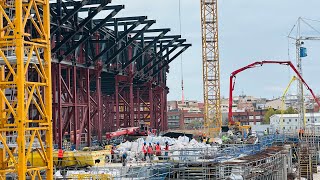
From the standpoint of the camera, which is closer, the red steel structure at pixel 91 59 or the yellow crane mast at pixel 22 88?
the yellow crane mast at pixel 22 88

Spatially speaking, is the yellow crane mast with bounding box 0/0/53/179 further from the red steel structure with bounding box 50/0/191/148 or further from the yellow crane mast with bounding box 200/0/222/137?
the yellow crane mast with bounding box 200/0/222/137

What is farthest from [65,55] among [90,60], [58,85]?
[90,60]

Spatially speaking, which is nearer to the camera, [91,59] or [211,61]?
[91,59]

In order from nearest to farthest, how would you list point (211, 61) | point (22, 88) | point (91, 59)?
point (22, 88) → point (91, 59) → point (211, 61)

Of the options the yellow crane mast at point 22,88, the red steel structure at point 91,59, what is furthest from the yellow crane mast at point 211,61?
the yellow crane mast at point 22,88

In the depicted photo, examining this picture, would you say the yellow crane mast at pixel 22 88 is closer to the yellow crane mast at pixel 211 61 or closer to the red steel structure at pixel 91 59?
the red steel structure at pixel 91 59

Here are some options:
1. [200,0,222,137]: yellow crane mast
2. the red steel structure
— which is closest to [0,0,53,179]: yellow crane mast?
the red steel structure

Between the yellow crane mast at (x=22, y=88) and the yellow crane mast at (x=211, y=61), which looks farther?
the yellow crane mast at (x=211, y=61)

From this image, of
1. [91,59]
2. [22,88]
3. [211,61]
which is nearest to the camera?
[22,88]

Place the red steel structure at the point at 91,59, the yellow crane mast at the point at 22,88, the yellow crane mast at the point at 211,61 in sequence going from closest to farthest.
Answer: the yellow crane mast at the point at 22,88
the red steel structure at the point at 91,59
the yellow crane mast at the point at 211,61

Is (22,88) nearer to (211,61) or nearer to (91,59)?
(91,59)

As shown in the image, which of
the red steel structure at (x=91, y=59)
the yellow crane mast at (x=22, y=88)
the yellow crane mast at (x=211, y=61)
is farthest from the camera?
the yellow crane mast at (x=211, y=61)

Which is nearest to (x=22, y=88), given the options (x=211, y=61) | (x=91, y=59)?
(x=91, y=59)

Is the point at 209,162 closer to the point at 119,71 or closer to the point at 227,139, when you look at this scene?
the point at 227,139
